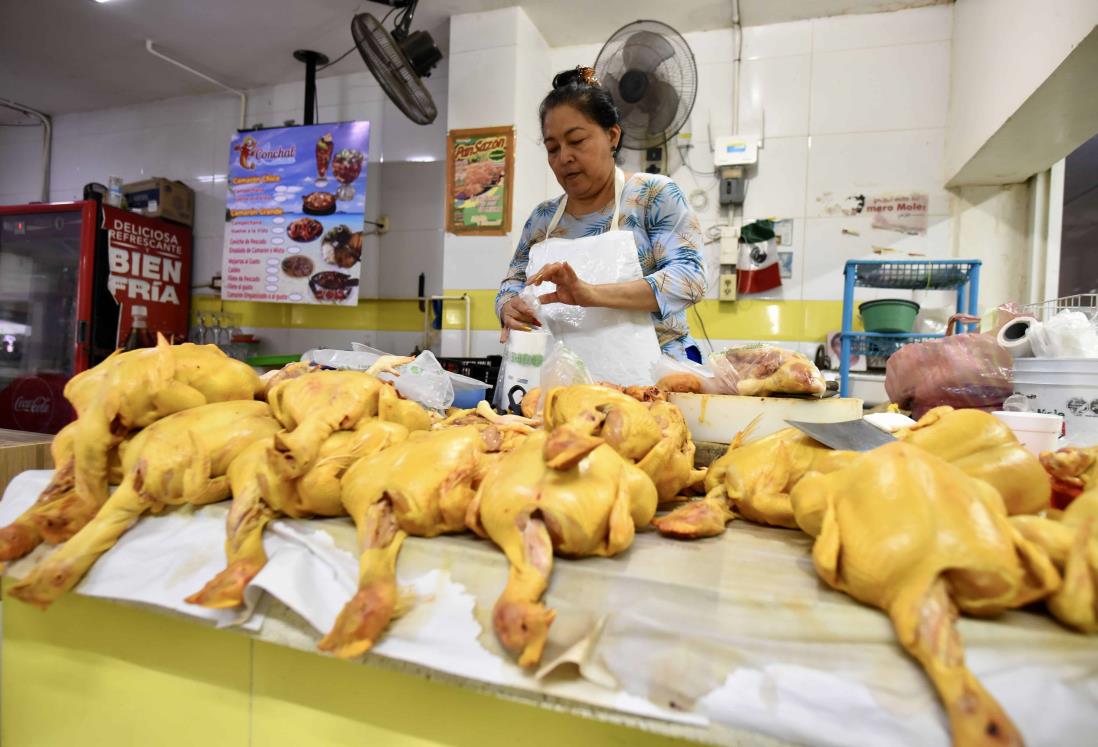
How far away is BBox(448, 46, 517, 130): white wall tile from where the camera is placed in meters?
3.89

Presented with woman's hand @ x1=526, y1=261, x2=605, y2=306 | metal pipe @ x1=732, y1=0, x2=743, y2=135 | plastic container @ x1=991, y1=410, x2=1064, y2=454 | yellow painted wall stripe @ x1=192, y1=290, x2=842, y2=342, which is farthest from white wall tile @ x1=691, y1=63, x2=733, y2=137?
plastic container @ x1=991, y1=410, x2=1064, y2=454

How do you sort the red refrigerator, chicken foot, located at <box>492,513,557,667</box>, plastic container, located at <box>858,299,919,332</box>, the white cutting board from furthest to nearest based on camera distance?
the red refrigerator < plastic container, located at <box>858,299,919,332</box> < the white cutting board < chicken foot, located at <box>492,513,557,667</box>

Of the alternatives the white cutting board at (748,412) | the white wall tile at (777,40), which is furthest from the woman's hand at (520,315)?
the white wall tile at (777,40)

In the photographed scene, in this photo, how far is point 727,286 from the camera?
13.1 feet

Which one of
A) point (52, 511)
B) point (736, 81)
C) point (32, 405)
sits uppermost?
point (736, 81)

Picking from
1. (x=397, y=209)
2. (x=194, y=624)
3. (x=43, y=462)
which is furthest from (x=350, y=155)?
(x=194, y=624)

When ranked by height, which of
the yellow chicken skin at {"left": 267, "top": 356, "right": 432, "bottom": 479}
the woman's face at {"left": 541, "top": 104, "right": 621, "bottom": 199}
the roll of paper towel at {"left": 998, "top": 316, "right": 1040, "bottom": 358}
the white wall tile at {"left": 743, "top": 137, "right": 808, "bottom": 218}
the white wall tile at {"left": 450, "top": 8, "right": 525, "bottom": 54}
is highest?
the white wall tile at {"left": 450, "top": 8, "right": 525, "bottom": 54}

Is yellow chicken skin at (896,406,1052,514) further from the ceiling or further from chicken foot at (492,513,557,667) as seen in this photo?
the ceiling

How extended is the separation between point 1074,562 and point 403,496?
32.1 inches

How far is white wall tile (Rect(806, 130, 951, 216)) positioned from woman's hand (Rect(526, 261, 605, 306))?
9.21 ft

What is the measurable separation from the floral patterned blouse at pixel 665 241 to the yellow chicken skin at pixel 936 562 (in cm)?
135

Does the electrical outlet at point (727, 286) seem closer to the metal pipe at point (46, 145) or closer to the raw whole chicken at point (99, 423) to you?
the raw whole chicken at point (99, 423)

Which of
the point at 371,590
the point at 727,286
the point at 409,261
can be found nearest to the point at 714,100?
the point at 727,286

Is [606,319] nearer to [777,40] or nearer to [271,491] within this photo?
[271,491]
